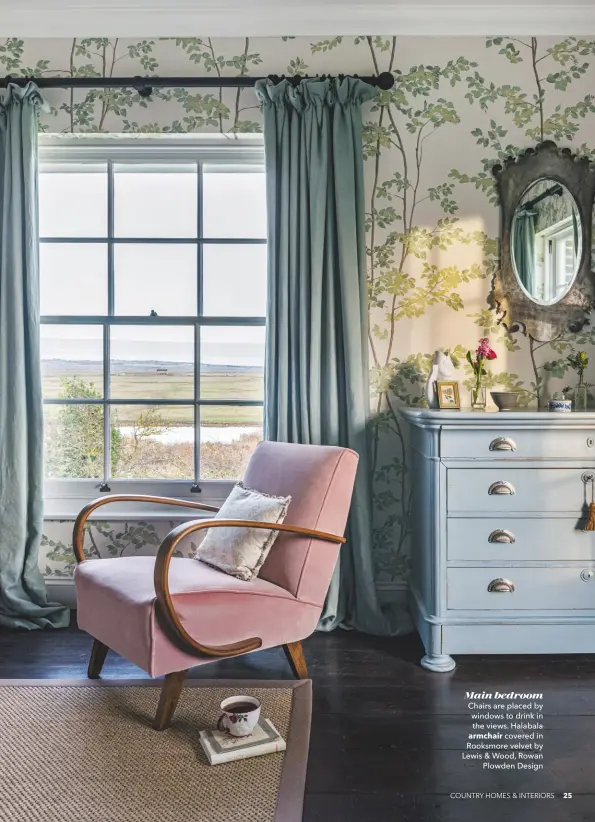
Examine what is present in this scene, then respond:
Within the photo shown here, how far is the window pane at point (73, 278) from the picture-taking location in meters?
3.38

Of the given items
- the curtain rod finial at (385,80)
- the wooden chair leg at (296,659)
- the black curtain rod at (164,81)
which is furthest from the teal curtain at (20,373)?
the curtain rod finial at (385,80)

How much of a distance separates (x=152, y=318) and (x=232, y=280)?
0.46 metres

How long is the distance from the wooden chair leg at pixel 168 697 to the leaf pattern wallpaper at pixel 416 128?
4.70 feet

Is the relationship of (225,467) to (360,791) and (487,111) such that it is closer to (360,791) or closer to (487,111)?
(360,791)

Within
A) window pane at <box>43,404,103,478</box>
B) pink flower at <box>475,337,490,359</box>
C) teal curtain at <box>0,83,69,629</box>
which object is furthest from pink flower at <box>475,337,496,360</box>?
teal curtain at <box>0,83,69,629</box>

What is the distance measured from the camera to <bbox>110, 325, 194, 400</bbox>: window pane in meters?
3.38

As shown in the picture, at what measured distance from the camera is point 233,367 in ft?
11.1

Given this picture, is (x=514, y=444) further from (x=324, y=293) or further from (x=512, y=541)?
(x=324, y=293)

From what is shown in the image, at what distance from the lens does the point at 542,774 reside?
1.87 meters

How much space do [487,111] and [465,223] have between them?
0.55 m

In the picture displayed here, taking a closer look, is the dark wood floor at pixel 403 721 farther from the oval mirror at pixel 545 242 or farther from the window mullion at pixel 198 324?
the oval mirror at pixel 545 242

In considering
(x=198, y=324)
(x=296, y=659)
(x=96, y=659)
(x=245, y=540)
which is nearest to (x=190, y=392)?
(x=198, y=324)

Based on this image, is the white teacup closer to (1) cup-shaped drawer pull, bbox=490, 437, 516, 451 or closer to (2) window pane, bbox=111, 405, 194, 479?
(1) cup-shaped drawer pull, bbox=490, 437, 516, 451

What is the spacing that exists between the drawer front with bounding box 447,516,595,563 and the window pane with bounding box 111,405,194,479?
4.74 ft
